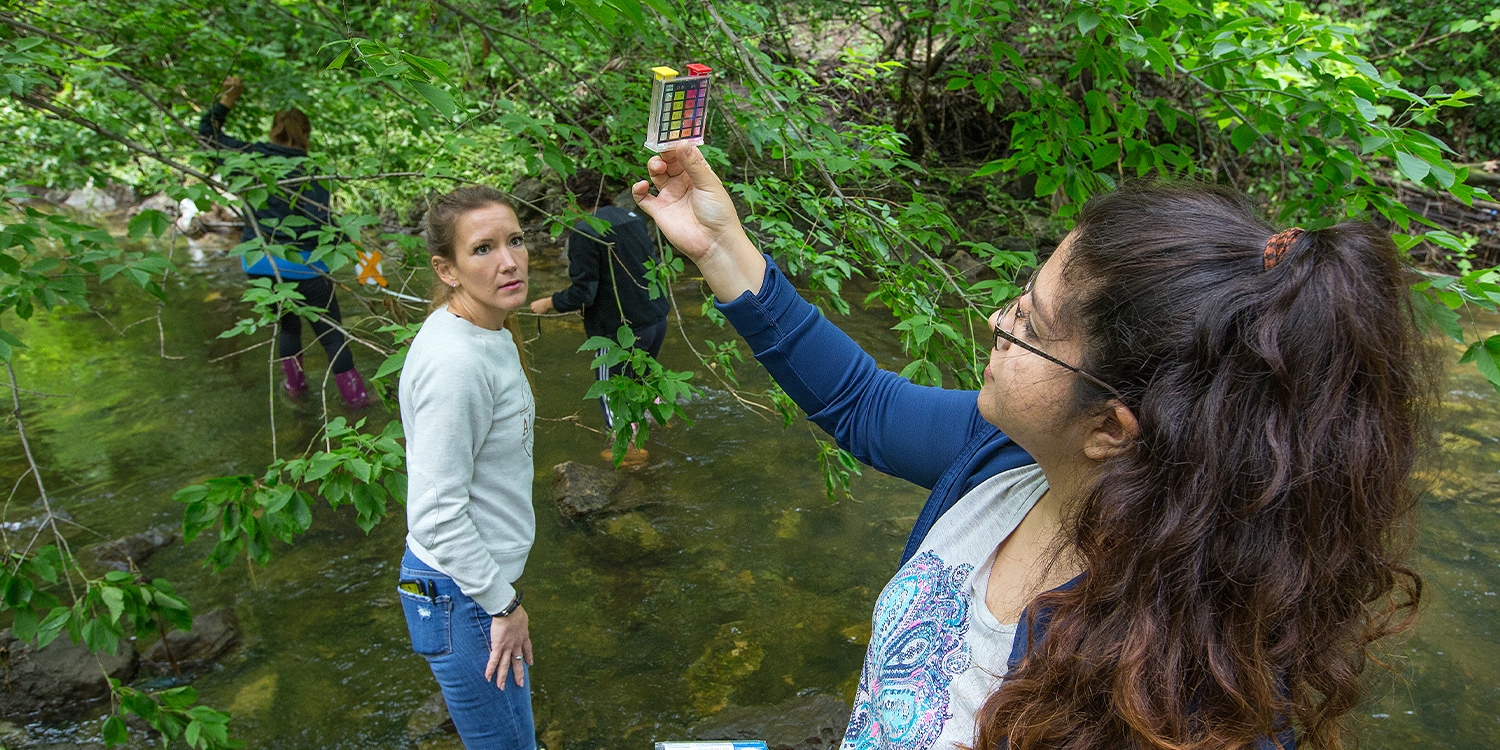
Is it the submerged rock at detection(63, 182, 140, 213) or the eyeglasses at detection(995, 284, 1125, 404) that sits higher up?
the eyeglasses at detection(995, 284, 1125, 404)

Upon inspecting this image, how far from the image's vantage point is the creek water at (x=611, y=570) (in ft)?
11.0

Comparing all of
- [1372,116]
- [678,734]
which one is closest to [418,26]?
[678,734]

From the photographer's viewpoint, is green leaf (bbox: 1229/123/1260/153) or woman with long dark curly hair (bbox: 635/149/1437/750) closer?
woman with long dark curly hair (bbox: 635/149/1437/750)

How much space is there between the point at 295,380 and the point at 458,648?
13.6 ft

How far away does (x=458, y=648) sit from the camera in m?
2.01

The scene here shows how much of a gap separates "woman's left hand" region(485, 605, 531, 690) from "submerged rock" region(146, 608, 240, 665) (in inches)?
80.8

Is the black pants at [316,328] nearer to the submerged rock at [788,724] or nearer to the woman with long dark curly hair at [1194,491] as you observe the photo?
the submerged rock at [788,724]

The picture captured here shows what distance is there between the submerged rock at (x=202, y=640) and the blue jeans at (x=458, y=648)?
197cm

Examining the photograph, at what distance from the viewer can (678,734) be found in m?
3.18

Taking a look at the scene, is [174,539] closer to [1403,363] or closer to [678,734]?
[678,734]

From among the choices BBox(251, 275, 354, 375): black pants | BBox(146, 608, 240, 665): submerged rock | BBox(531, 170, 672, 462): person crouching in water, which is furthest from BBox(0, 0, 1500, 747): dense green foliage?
BBox(251, 275, 354, 375): black pants

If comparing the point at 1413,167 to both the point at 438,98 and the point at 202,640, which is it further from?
the point at 202,640

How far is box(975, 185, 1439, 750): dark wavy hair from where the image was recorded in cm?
92

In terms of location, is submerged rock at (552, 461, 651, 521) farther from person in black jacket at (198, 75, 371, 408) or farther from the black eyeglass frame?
the black eyeglass frame
